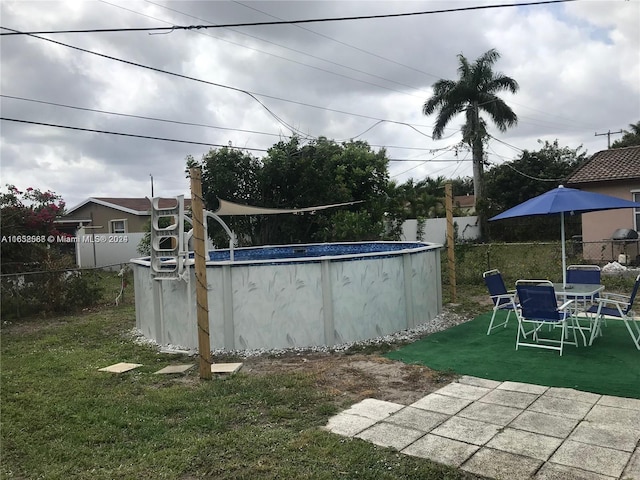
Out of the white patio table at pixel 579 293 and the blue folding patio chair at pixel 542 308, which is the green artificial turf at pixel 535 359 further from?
the white patio table at pixel 579 293

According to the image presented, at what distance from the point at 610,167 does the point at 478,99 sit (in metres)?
14.4

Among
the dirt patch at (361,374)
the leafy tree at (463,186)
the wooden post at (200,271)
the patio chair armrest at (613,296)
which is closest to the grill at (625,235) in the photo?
the patio chair armrest at (613,296)

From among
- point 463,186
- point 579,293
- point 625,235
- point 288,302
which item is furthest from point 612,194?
point 463,186

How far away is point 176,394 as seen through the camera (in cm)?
526

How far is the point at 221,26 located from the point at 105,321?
6414 mm

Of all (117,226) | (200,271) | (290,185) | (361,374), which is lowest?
(361,374)

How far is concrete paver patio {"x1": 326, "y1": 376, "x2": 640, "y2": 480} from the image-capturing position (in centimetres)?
335

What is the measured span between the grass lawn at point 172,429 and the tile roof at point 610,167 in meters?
15.8

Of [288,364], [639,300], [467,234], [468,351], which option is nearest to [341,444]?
[288,364]

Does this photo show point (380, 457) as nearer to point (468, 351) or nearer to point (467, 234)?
point (468, 351)

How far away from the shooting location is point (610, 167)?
17.9 metres

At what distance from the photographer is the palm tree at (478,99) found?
1201 inches

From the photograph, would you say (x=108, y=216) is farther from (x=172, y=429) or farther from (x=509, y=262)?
(x=172, y=429)

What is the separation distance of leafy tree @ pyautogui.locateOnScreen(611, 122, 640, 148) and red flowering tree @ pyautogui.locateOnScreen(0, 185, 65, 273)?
127ft
